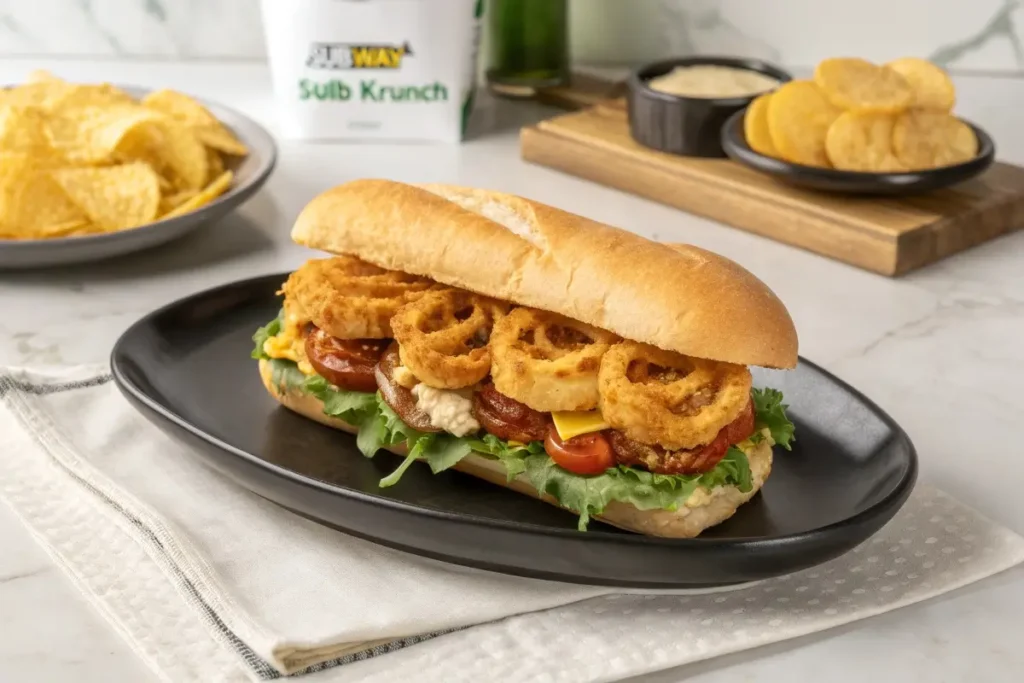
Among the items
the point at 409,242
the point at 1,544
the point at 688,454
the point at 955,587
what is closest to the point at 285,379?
the point at 409,242

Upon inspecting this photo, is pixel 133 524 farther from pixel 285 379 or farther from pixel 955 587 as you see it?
pixel 955 587

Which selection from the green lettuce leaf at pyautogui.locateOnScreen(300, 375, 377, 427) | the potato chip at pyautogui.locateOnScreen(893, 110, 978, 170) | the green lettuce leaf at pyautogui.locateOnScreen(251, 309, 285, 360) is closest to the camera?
the green lettuce leaf at pyautogui.locateOnScreen(300, 375, 377, 427)

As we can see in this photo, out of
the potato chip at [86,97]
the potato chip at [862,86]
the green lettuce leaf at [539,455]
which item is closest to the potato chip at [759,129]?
the potato chip at [862,86]

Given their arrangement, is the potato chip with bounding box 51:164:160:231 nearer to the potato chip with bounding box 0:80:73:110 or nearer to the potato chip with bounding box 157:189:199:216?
the potato chip with bounding box 157:189:199:216

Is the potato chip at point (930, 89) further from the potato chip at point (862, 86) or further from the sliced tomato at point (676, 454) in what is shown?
the sliced tomato at point (676, 454)

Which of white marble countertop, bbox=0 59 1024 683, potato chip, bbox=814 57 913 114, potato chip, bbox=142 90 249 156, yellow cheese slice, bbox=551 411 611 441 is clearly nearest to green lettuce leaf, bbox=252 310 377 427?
yellow cheese slice, bbox=551 411 611 441

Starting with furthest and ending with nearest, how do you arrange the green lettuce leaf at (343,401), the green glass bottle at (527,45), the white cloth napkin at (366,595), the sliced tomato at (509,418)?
the green glass bottle at (527,45) → the green lettuce leaf at (343,401) → the sliced tomato at (509,418) → the white cloth napkin at (366,595)
